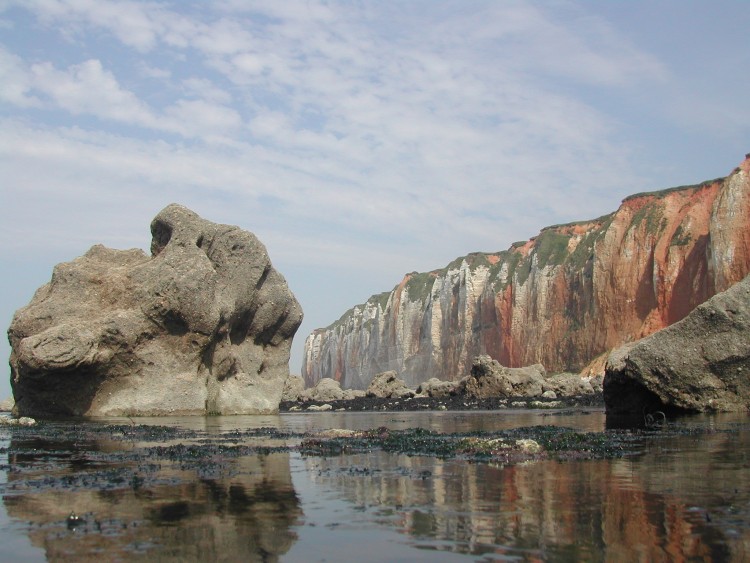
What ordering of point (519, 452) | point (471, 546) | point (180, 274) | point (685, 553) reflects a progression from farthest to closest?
point (180, 274)
point (519, 452)
point (471, 546)
point (685, 553)

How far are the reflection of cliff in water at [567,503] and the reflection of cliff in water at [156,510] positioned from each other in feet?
3.37

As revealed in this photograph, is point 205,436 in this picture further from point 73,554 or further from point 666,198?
point 666,198

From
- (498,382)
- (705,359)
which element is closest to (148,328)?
(705,359)

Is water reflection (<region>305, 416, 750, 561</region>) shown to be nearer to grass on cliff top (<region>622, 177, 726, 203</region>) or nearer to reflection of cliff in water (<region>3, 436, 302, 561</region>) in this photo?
reflection of cliff in water (<region>3, 436, 302, 561</region>)

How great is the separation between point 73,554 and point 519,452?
27.5 ft

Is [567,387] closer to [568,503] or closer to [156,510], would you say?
[568,503]

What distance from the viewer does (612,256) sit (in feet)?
249

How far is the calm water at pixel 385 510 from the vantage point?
241 inches

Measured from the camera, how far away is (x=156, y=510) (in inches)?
309

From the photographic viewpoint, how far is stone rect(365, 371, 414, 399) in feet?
177

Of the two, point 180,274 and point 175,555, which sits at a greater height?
point 180,274

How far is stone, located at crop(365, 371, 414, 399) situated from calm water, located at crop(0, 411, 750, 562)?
41.9 metres

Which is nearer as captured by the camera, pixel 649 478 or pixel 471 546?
pixel 471 546

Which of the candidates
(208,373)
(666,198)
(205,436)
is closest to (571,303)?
(666,198)
